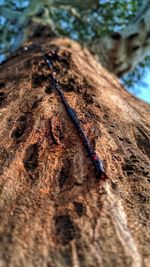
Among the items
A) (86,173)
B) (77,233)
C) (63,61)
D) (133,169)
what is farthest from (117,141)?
(63,61)

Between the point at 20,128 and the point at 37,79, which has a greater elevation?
the point at 37,79

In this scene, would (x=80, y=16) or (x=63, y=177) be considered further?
(x=80, y=16)

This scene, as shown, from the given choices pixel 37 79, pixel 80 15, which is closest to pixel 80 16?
pixel 80 15

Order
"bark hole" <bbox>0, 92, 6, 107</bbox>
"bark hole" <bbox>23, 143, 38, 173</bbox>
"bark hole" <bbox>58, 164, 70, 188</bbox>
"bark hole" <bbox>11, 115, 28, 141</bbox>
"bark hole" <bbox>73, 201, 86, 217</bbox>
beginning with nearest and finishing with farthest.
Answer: "bark hole" <bbox>73, 201, 86, 217</bbox> < "bark hole" <bbox>58, 164, 70, 188</bbox> < "bark hole" <bbox>23, 143, 38, 173</bbox> < "bark hole" <bbox>11, 115, 28, 141</bbox> < "bark hole" <bbox>0, 92, 6, 107</bbox>

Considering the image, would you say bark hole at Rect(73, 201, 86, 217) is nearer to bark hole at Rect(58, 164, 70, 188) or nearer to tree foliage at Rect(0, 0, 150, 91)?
bark hole at Rect(58, 164, 70, 188)

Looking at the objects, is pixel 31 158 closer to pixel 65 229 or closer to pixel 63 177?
pixel 63 177

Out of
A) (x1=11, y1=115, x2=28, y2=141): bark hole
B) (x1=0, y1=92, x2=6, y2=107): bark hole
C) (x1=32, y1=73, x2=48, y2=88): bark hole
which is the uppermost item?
(x1=32, y1=73, x2=48, y2=88): bark hole

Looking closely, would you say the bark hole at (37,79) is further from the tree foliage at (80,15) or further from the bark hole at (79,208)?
the tree foliage at (80,15)

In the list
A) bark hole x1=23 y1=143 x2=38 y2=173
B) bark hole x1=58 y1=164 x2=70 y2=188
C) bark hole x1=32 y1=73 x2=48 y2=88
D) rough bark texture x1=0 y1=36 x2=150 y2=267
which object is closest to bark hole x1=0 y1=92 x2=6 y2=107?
rough bark texture x1=0 y1=36 x2=150 y2=267

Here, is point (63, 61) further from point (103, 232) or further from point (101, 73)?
point (103, 232)
